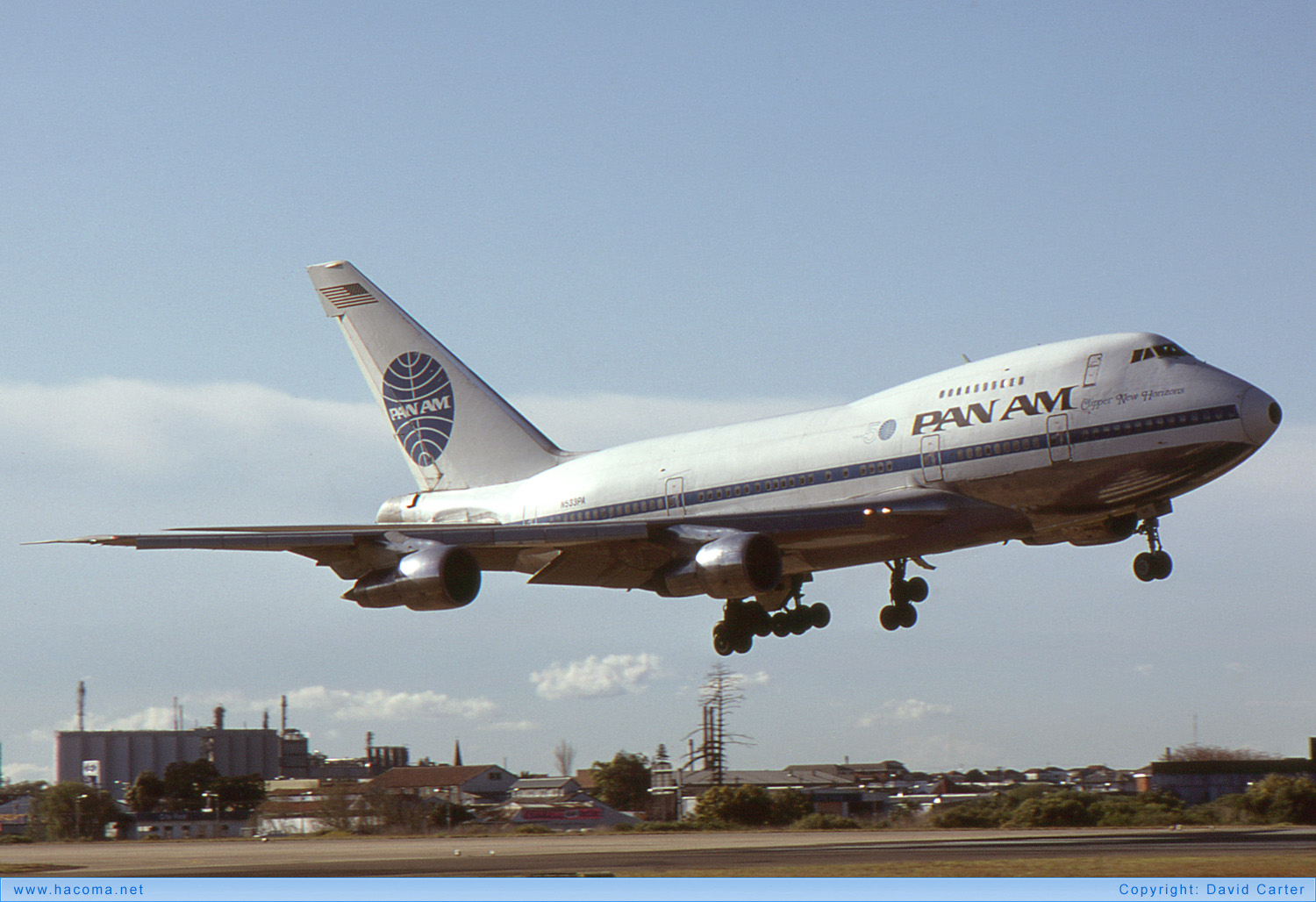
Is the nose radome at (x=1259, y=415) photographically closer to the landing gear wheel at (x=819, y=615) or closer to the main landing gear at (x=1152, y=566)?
the main landing gear at (x=1152, y=566)

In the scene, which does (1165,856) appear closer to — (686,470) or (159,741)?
(686,470)

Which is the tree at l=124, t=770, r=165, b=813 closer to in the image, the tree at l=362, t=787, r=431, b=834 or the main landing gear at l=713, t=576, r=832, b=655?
the tree at l=362, t=787, r=431, b=834

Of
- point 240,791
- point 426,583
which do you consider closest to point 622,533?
point 426,583

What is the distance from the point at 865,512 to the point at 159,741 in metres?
68.4

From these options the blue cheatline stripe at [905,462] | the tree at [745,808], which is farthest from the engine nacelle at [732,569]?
the tree at [745,808]

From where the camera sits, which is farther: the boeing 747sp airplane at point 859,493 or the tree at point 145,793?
the tree at point 145,793

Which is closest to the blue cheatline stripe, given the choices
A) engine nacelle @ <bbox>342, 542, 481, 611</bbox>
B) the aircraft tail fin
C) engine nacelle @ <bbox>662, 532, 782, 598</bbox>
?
engine nacelle @ <bbox>662, 532, 782, 598</bbox>

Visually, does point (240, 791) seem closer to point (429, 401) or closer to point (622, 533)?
point (429, 401)

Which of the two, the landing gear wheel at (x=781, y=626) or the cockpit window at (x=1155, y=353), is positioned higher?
the cockpit window at (x=1155, y=353)

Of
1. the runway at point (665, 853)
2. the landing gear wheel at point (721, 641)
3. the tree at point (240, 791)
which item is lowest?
the tree at point (240, 791)

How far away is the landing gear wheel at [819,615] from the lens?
140 ft

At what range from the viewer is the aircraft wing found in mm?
33156

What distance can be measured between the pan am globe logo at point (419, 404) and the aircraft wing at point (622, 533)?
11.3m

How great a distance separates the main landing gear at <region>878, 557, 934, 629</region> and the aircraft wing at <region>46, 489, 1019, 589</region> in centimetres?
488
